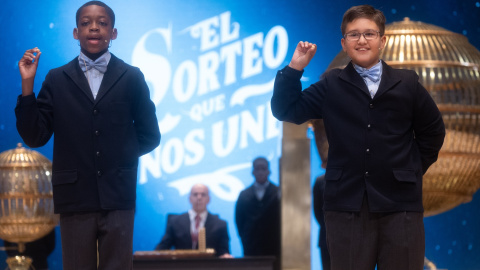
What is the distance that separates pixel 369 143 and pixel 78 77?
3.74 feet

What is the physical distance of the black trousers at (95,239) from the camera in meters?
3.06

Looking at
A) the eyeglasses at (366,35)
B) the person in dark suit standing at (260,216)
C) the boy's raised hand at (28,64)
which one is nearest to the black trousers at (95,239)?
the boy's raised hand at (28,64)

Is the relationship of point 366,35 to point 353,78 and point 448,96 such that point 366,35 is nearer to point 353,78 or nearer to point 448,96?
point 353,78

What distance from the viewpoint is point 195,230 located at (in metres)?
6.83

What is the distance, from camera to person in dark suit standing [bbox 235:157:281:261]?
21.7ft

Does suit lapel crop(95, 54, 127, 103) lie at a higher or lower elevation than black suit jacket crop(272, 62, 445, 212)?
higher

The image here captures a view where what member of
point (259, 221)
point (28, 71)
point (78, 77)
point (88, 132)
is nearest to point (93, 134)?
point (88, 132)

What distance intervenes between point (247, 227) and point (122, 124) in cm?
382

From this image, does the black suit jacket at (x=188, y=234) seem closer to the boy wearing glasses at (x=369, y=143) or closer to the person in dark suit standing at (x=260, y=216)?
the person in dark suit standing at (x=260, y=216)

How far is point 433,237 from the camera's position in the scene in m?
8.49

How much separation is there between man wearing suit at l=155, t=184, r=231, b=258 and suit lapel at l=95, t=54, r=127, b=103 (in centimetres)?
364

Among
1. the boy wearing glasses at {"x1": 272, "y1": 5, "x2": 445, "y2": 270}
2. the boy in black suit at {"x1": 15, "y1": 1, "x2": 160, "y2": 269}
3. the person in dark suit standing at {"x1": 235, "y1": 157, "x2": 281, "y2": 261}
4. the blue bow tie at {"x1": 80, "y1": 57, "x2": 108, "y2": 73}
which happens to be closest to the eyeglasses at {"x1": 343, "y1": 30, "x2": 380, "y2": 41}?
the boy wearing glasses at {"x1": 272, "y1": 5, "x2": 445, "y2": 270}

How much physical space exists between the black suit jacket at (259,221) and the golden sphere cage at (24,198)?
1.80 m

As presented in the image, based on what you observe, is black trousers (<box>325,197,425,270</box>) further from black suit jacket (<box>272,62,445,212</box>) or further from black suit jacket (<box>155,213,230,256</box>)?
black suit jacket (<box>155,213,230,256</box>)
